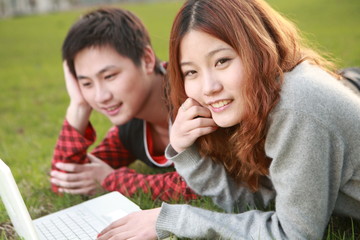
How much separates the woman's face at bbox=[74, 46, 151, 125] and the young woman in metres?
0.79

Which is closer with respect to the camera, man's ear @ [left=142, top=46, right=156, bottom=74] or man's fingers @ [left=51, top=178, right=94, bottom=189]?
man's fingers @ [left=51, top=178, right=94, bottom=189]

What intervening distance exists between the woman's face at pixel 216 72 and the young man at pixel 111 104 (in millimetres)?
805

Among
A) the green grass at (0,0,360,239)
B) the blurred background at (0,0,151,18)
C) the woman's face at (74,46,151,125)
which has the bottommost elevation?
the blurred background at (0,0,151,18)

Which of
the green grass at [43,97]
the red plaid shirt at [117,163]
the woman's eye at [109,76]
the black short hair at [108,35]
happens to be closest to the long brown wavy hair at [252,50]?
the green grass at [43,97]

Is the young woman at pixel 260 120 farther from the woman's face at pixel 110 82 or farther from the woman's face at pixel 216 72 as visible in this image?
the woman's face at pixel 110 82

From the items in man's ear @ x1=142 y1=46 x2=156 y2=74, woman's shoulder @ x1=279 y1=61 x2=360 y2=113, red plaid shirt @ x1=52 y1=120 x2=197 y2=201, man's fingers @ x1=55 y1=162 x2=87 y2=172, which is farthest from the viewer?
man's ear @ x1=142 y1=46 x2=156 y2=74

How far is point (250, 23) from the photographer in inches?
72.7

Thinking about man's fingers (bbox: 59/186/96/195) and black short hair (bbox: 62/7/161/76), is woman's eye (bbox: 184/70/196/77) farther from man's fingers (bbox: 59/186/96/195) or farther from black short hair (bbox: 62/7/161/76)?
man's fingers (bbox: 59/186/96/195)

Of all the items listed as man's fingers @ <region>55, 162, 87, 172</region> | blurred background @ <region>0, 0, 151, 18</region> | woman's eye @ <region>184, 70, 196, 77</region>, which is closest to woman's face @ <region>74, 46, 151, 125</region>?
man's fingers @ <region>55, 162, 87, 172</region>

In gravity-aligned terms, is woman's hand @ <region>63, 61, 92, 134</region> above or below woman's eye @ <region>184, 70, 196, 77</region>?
below

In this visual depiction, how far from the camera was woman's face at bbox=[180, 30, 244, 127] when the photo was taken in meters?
1.85

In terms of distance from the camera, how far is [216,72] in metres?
1.88

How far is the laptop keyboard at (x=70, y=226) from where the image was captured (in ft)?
7.07

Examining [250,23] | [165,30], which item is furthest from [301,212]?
[165,30]
